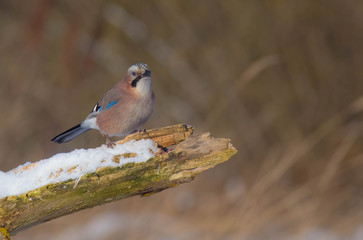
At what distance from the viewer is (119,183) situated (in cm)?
183

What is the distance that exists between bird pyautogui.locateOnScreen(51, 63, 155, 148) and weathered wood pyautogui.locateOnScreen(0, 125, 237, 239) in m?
0.37

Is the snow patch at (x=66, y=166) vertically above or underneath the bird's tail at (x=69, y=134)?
underneath

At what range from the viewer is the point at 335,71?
18.7ft

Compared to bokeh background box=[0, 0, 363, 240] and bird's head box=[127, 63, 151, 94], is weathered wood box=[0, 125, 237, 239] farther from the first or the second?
bokeh background box=[0, 0, 363, 240]

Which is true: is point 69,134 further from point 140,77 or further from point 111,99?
point 140,77

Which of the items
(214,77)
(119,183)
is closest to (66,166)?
(119,183)

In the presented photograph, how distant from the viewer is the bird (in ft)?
7.83

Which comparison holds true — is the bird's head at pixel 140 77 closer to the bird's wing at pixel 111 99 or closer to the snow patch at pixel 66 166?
the bird's wing at pixel 111 99

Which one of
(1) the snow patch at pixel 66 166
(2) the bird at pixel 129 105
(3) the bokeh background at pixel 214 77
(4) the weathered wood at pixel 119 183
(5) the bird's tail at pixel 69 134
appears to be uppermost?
(3) the bokeh background at pixel 214 77

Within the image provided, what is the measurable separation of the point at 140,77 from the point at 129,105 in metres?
0.16

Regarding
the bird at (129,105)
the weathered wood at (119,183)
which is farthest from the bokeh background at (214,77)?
the weathered wood at (119,183)

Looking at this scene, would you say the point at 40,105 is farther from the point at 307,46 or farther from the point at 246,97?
the point at 307,46

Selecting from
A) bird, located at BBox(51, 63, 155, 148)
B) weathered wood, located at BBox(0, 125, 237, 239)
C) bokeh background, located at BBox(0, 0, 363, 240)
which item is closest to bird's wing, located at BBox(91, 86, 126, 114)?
bird, located at BBox(51, 63, 155, 148)

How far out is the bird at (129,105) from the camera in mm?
2387
